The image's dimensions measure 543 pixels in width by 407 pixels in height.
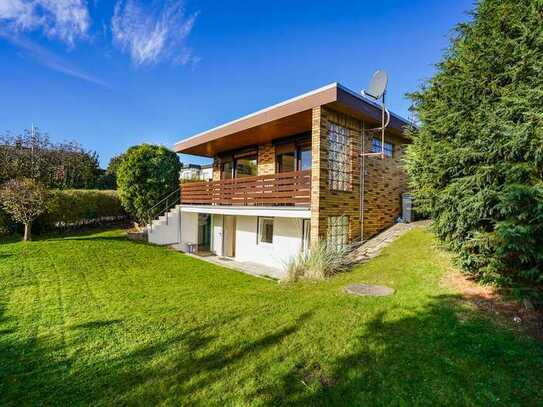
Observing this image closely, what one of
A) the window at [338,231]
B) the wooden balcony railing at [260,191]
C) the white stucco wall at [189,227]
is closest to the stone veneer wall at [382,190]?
the window at [338,231]

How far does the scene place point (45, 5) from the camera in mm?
9320

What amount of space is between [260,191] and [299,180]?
1.99m

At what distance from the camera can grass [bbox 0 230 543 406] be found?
3021mm

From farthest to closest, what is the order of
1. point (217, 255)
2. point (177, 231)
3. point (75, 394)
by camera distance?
point (177, 231) < point (217, 255) < point (75, 394)

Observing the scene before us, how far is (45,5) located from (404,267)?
1446 cm

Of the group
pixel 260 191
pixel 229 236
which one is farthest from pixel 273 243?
pixel 229 236

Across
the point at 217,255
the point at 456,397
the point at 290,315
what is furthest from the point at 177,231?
the point at 456,397

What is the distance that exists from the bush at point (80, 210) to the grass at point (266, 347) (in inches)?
352

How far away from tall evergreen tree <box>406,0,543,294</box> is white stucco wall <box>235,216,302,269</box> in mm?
5879

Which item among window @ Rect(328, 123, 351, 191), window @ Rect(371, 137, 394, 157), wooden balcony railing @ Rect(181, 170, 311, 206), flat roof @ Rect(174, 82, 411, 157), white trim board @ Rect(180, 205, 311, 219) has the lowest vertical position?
white trim board @ Rect(180, 205, 311, 219)

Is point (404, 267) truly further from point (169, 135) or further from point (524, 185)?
point (169, 135)

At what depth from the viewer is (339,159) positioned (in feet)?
31.7

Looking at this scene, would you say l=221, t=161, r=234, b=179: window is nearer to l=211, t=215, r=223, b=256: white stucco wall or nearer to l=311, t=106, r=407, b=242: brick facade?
l=211, t=215, r=223, b=256: white stucco wall

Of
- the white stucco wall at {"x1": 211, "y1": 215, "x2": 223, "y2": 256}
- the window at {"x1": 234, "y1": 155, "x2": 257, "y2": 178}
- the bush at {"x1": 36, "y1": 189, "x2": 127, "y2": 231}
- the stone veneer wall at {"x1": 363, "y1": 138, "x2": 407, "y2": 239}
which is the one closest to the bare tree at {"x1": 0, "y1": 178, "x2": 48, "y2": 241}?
the bush at {"x1": 36, "y1": 189, "x2": 127, "y2": 231}
